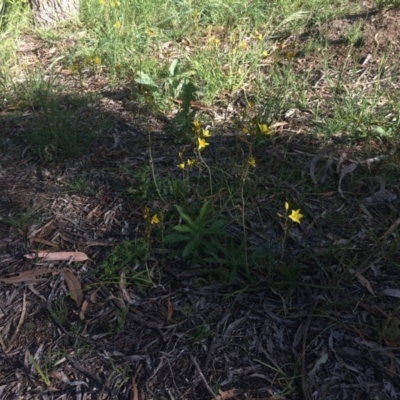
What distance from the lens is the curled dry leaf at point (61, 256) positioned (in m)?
2.41

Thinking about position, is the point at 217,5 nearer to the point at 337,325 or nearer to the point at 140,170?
the point at 140,170

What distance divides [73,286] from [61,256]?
0.68 ft

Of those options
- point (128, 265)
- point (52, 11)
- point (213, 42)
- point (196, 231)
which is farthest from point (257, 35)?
point (128, 265)

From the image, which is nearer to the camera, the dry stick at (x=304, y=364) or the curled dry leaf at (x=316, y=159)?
the dry stick at (x=304, y=364)

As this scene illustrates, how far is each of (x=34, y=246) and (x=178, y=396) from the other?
1.03 meters

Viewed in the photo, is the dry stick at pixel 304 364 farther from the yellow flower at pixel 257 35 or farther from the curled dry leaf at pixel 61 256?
the yellow flower at pixel 257 35

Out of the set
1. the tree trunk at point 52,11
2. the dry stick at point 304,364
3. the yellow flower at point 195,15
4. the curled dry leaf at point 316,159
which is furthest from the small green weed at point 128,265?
the tree trunk at point 52,11

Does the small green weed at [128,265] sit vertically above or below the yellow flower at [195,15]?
below

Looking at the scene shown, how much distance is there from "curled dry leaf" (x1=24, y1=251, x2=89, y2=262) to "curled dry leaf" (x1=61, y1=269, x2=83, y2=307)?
0.07 meters

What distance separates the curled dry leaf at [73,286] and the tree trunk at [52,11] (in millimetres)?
3078

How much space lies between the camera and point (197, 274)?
2.30 metres

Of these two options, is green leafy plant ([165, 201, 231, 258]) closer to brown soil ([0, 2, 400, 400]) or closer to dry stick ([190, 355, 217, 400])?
brown soil ([0, 2, 400, 400])

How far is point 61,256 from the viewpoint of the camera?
95.7 inches

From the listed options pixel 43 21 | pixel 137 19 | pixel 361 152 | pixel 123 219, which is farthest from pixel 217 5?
pixel 123 219
